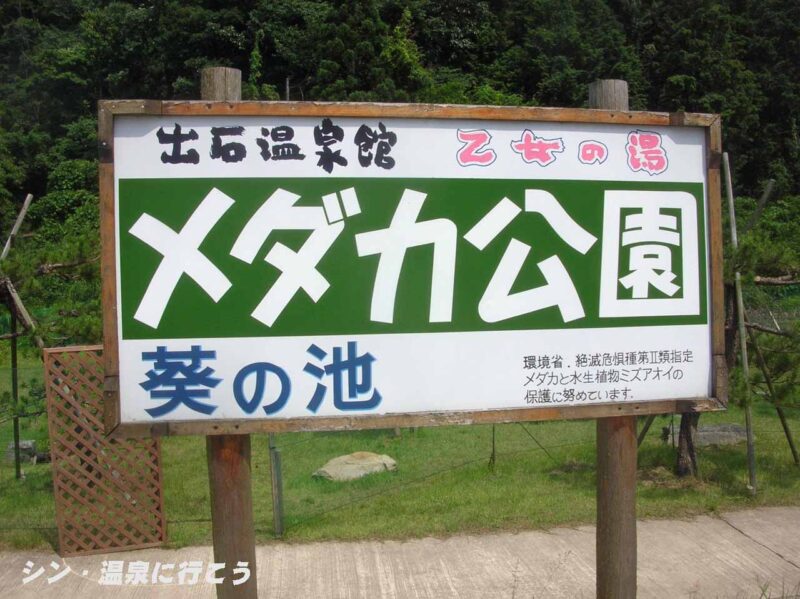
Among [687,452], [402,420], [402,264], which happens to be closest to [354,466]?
[687,452]

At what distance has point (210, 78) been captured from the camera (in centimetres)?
279

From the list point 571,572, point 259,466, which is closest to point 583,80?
point 259,466

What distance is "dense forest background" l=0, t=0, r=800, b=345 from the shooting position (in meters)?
28.5

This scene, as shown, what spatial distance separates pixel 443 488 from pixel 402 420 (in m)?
4.19

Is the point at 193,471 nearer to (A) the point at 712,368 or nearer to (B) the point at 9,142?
(A) the point at 712,368

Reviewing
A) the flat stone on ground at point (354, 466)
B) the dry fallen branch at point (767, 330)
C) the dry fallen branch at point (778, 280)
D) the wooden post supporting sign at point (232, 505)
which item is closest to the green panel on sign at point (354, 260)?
the wooden post supporting sign at point (232, 505)

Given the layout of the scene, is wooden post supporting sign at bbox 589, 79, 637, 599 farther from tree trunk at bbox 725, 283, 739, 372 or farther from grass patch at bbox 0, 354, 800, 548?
tree trunk at bbox 725, 283, 739, 372

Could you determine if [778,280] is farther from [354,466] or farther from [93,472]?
[93,472]

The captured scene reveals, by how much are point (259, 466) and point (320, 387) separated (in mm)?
5604

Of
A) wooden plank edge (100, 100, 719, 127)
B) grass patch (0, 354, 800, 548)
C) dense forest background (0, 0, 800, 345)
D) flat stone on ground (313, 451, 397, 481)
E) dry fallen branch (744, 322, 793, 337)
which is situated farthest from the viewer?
dense forest background (0, 0, 800, 345)

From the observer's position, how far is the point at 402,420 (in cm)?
278

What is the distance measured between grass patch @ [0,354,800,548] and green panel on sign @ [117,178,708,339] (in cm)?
325

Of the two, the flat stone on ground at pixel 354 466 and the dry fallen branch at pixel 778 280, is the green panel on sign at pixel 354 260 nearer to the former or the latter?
the dry fallen branch at pixel 778 280

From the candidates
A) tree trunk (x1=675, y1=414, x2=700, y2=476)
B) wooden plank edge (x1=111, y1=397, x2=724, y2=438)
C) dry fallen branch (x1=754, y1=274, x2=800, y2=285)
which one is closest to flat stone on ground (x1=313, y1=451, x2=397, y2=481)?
tree trunk (x1=675, y1=414, x2=700, y2=476)
